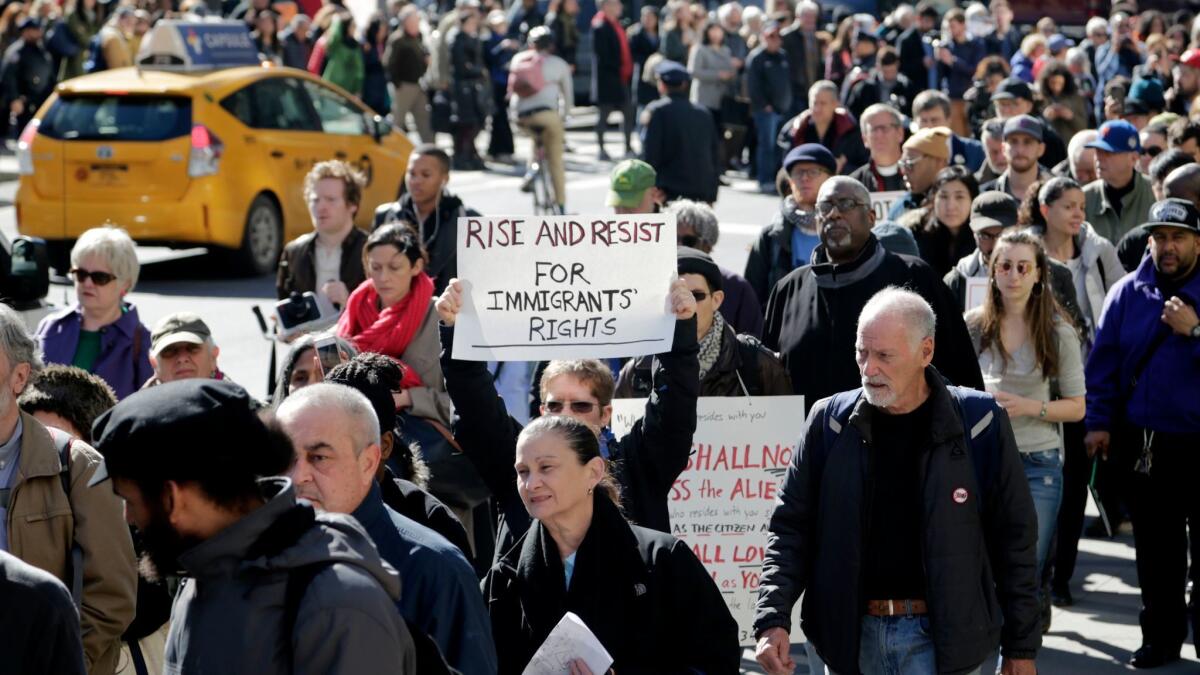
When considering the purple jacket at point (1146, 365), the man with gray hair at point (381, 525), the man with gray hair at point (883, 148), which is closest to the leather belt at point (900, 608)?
the man with gray hair at point (381, 525)

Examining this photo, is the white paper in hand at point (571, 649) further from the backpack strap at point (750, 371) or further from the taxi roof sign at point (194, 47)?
the taxi roof sign at point (194, 47)

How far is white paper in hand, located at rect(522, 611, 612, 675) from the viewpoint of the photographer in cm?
433

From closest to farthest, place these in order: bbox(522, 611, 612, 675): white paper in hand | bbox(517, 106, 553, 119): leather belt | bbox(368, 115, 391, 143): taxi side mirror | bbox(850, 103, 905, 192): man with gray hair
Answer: bbox(522, 611, 612, 675): white paper in hand → bbox(850, 103, 905, 192): man with gray hair → bbox(368, 115, 391, 143): taxi side mirror → bbox(517, 106, 553, 119): leather belt

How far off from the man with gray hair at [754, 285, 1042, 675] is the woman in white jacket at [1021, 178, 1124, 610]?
10.9 feet

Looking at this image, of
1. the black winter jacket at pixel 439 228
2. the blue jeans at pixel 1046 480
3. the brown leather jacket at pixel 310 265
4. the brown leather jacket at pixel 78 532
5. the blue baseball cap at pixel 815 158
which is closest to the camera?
the brown leather jacket at pixel 78 532

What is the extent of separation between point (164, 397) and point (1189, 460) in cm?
550

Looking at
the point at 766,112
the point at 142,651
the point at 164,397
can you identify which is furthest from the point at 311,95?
the point at 164,397

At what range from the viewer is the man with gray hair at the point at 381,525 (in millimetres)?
4047

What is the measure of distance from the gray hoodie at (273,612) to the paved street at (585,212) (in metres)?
2.95

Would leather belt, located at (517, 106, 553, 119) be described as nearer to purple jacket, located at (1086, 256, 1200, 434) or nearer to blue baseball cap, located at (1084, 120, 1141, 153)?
blue baseball cap, located at (1084, 120, 1141, 153)

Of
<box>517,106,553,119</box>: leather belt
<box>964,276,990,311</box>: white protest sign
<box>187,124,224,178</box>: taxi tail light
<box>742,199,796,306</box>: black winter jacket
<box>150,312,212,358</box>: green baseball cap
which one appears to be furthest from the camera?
<box>517,106,553,119</box>: leather belt

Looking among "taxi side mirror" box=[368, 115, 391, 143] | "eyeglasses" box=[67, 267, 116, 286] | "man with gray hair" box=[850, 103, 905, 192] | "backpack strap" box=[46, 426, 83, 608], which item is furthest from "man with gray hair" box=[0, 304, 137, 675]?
"taxi side mirror" box=[368, 115, 391, 143]

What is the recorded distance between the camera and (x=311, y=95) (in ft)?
55.4

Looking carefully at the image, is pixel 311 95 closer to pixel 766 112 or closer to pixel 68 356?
pixel 766 112
